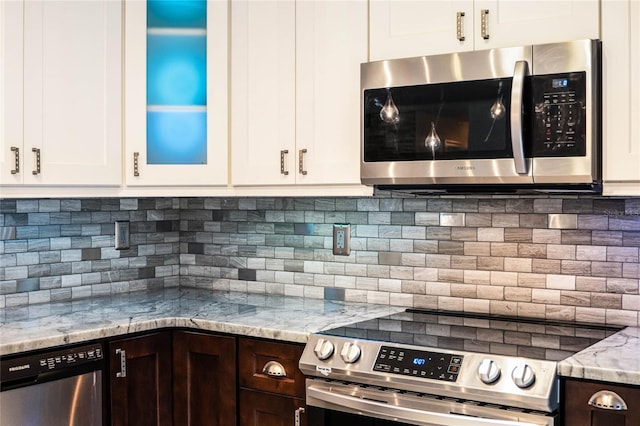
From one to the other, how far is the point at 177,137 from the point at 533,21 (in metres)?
1.45

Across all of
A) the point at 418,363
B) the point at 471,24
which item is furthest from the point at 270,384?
the point at 471,24

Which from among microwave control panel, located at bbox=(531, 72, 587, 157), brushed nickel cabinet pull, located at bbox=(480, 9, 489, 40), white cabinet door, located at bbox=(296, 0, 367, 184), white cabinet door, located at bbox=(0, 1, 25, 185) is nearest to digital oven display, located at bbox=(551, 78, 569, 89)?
microwave control panel, located at bbox=(531, 72, 587, 157)

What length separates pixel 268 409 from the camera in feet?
7.86

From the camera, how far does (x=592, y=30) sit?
2123mm

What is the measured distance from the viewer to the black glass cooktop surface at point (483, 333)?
6.77 feet

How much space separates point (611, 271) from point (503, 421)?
80 cm

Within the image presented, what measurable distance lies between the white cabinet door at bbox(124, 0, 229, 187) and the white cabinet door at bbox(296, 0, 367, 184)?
350 millimetres

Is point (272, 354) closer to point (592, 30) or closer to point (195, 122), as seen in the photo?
point (195, 122)

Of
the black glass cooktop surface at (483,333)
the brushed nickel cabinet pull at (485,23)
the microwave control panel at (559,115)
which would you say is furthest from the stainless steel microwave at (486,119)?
the black glass cooktop surface at (483,333)

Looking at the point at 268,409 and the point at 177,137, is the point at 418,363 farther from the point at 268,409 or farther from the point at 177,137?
the point at 177,137

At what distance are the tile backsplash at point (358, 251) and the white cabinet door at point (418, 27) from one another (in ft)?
1.88

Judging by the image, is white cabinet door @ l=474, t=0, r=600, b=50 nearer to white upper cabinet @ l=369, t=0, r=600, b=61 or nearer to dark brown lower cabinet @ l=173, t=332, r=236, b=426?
white upper cabinet @ l=369, t=0, r=600, b=61

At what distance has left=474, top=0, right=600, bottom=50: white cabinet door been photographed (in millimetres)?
2133

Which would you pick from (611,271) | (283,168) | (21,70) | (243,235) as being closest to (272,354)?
(283,168)
